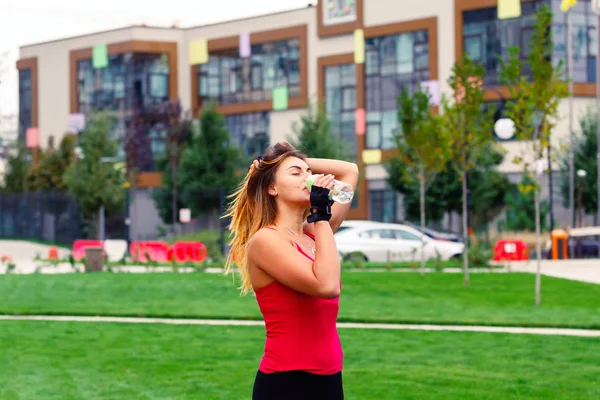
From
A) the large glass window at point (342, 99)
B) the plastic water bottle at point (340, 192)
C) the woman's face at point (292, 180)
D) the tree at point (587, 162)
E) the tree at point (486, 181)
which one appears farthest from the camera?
the large glass window at point (342, 99)

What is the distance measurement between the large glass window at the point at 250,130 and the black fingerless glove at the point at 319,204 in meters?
60.6

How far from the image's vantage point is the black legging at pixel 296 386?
4.25 metres

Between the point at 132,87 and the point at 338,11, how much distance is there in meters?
17.0

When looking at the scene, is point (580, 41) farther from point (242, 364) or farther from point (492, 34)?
point (242, 364)

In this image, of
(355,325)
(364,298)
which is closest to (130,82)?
(364,298)

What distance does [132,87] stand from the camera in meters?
69.8

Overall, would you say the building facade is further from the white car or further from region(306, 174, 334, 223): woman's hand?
region(306, 174, 334, 223): woman's hand

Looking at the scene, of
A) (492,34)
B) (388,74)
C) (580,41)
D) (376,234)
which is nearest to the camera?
(376,234)

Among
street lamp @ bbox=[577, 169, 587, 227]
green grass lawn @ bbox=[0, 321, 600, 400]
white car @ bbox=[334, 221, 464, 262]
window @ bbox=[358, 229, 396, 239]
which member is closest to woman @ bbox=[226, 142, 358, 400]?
green grass lawn @ bbox=[0, 321, 600, 400]

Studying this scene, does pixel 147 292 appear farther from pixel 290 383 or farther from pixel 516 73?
pixel 290 383

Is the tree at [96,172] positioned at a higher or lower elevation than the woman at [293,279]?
higher

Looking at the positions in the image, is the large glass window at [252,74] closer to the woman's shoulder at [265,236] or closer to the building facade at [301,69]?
the building facade at [301,69]

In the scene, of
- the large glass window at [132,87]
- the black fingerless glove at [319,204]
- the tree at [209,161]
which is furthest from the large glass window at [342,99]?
the black fingerless glove at [319,204]

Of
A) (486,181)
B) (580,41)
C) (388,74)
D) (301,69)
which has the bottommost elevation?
(486,181)
